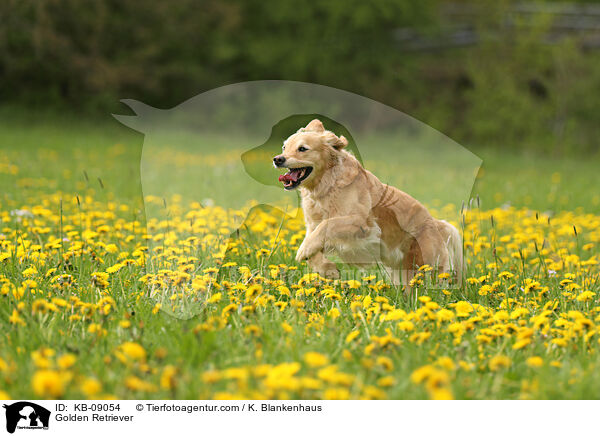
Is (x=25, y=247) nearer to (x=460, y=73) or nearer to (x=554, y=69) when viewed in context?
(x=554, y=69)

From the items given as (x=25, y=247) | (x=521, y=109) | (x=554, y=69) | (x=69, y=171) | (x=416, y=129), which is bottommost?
(x=25, y=247)

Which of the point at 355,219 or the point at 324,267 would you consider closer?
the point at 355,219

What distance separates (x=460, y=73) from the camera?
24.4 m

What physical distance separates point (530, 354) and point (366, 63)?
22308mm

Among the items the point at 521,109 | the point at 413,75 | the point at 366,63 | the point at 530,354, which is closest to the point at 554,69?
the point at 521,109

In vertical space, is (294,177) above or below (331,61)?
below

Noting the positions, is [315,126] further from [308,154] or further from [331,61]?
[331,61]

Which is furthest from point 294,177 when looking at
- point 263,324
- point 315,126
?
point 263,324

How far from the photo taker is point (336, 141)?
11.6ft

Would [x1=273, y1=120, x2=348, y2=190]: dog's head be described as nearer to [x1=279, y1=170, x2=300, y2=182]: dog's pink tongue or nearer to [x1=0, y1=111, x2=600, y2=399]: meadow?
[x1=279, y1=170, x2=300, y2=182]: dog's pink tongue
